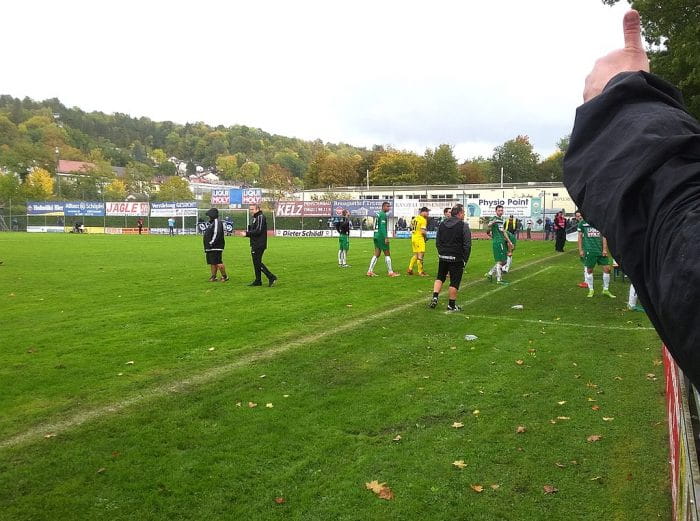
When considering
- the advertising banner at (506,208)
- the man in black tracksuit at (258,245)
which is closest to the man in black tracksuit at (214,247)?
the man in black tracksuit at (258,245)

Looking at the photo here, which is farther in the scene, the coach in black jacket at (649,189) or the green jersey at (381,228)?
the green jersey at (381,228)

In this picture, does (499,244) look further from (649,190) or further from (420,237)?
(649,190)

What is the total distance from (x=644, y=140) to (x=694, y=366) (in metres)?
0.33

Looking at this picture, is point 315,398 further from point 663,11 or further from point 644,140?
point 663,11

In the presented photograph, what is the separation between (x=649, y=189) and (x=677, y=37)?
2031cm

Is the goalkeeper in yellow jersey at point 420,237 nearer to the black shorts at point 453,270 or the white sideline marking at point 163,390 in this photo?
the black shorts at point 453,270

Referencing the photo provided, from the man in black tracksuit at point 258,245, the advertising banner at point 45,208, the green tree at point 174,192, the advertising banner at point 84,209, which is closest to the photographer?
the man in black tracksuit at point 258,245

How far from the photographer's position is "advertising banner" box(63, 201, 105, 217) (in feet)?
183

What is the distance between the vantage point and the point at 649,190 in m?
0.78

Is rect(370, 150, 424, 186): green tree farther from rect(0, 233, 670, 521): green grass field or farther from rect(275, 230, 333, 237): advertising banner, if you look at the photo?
rect(0, 233, 670, 521): green grass field

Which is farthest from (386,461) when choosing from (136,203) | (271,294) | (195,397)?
(136,203)

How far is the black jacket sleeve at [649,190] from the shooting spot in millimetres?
696

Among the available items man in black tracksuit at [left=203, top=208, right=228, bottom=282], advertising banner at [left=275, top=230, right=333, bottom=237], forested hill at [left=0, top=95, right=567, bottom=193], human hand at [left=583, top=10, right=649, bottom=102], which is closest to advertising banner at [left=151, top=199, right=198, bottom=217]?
advertising banner at [left=275, top=230, right=333, bottom=237]

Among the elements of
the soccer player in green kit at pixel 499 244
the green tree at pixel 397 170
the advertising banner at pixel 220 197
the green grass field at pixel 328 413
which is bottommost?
the green grass field at pixel 328 413
